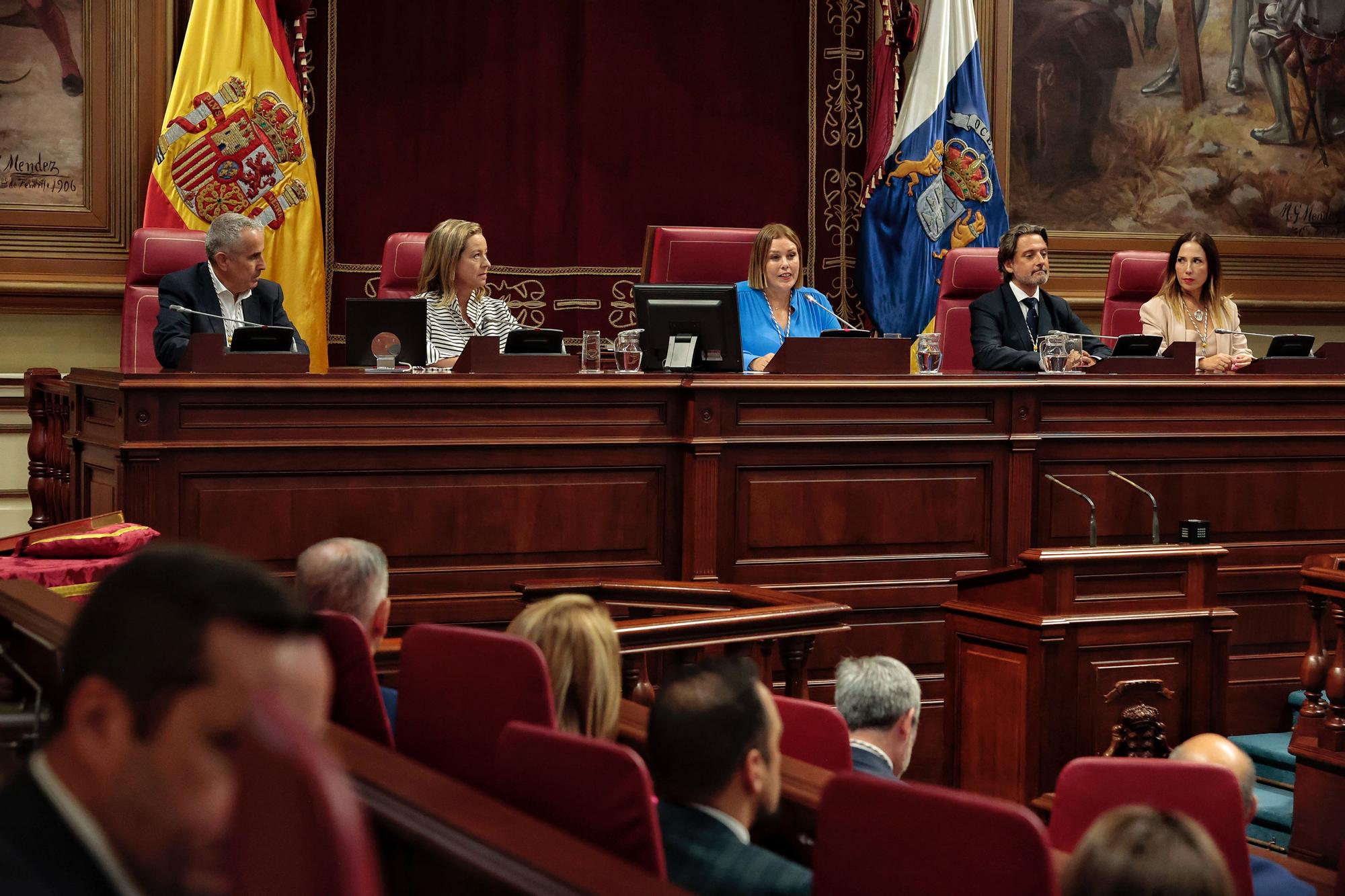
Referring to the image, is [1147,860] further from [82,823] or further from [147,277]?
[147,277]

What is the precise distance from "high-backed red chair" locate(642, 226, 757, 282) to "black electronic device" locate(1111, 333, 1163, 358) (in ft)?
4.72

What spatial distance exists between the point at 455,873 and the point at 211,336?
325cm

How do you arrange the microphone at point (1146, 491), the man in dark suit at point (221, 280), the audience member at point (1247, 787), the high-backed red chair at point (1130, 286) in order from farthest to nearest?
the high-backed red chair at point (1130, 286) → the man in dark suit at point (221, 280) → the microphone at point (1146, 491) → the audience member at point (1247, 787)

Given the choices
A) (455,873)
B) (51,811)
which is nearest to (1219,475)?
(455,873)

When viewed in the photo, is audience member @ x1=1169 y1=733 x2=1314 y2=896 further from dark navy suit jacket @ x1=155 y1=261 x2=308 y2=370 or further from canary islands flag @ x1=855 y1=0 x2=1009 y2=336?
canary islands flag @ x1=855 y1=0 x2=1009 y2=336

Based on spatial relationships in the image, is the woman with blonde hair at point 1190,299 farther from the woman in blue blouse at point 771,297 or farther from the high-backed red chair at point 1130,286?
the woman in blue blouse at point 771,297

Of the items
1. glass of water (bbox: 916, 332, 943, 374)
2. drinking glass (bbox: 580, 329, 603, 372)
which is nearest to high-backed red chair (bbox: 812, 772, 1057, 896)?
drinking glass (bbox: 580, 329, 603, 372)

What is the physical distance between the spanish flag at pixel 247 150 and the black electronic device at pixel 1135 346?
125 inches

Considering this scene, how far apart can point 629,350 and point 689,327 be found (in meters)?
0.23

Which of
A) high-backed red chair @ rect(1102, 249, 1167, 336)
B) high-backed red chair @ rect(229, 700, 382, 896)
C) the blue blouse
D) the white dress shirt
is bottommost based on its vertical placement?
the white dress shirt

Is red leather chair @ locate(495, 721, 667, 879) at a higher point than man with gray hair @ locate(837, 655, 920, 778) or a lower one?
higher

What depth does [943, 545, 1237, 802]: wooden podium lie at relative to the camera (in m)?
3.70

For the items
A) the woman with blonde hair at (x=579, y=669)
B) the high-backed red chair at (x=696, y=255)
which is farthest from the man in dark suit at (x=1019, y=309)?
the woman with blonde hair at (x=579, y=669)
